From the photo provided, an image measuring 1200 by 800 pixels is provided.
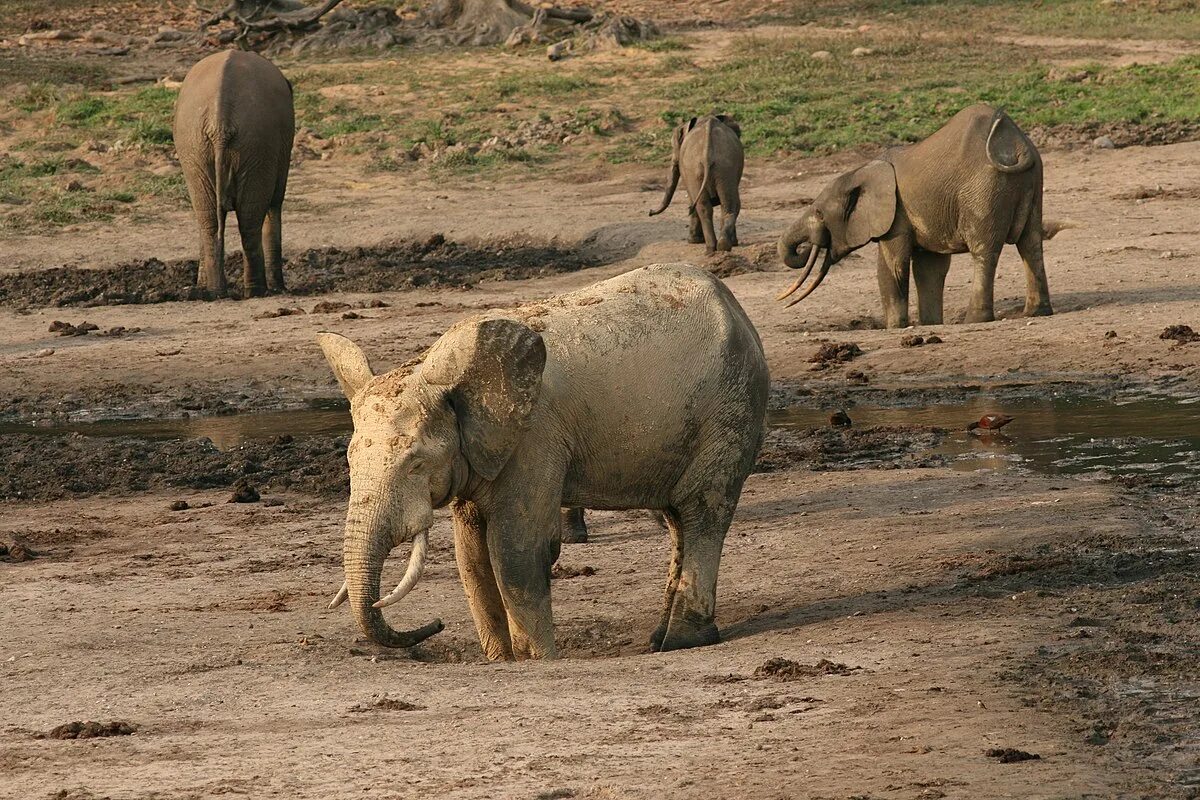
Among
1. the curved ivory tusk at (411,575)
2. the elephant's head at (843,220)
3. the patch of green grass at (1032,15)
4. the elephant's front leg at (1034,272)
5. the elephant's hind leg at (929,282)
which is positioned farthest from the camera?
the patch of green grass at (1032,15)

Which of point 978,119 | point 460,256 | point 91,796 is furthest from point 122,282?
point 91,796

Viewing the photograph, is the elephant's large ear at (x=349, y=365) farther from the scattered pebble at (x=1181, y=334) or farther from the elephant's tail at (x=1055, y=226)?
the elephant's tail at (x=1055, y=226)

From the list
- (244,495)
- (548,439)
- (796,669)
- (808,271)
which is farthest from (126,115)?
(796,669)

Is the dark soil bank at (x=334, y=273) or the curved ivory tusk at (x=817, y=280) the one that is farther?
the dark soil bank at (x=334, y=273)

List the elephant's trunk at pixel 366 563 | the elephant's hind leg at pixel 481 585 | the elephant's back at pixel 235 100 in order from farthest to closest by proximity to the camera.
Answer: the elephant's back at pixel 235 100, the elephant's hind leg at pixel 481 585, the elephant's trunk at pixel 366 563

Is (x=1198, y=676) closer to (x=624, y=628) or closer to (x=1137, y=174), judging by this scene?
(x=624, y=628)

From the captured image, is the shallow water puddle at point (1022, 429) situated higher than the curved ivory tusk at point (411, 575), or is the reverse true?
the curved ivory tusk at point (411, 575)

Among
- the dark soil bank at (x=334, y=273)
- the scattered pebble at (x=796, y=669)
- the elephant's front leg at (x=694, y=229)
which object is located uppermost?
the scattered pebble at (x=796, y=669)

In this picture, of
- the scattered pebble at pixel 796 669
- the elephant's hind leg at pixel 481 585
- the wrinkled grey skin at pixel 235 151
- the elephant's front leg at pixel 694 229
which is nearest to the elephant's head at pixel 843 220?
the elephant's front leg at pixel 694 229

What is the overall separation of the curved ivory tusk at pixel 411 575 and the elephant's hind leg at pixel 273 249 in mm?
11387

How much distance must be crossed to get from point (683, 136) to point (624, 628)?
11.7 m

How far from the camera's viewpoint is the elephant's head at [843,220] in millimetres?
14898

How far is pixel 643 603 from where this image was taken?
27.4 ft

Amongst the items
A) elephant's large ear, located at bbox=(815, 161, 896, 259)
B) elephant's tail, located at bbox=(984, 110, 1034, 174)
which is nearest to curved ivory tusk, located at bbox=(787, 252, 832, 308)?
elephant's large ear, located at bbox=(815, 161, 896, 259)
